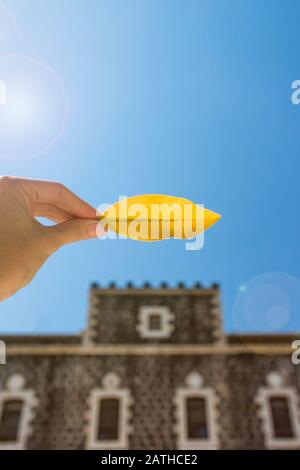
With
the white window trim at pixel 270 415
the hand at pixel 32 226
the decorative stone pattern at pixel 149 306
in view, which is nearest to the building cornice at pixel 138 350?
the decorative stone pattern at pixel 149 306

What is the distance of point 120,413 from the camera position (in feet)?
44.5

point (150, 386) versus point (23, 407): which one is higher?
point (150, 386)

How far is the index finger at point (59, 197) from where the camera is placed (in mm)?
1949

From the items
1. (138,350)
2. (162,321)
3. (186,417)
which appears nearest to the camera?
(186,417)

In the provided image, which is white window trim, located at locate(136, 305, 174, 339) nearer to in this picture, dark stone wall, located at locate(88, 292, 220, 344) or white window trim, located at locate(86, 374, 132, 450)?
dark stone wall, located at locate(88, 292, 220, 344)

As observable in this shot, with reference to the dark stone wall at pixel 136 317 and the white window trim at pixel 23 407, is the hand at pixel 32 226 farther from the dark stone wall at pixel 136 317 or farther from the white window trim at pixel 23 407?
the dark stone wall at pixel 136 317

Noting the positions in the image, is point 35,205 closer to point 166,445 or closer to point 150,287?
point 166,445

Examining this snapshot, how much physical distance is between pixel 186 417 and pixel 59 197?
13326 millimetres

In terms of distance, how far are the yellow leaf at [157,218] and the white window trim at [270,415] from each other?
13.3m

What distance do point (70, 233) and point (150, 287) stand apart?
14275 mm

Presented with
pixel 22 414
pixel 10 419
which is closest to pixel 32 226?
pixel 22 414

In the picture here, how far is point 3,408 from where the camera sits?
45.2ft

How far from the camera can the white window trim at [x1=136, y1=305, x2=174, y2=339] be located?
594 inches

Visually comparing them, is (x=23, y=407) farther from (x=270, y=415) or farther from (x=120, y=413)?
(x=270, y=415)
